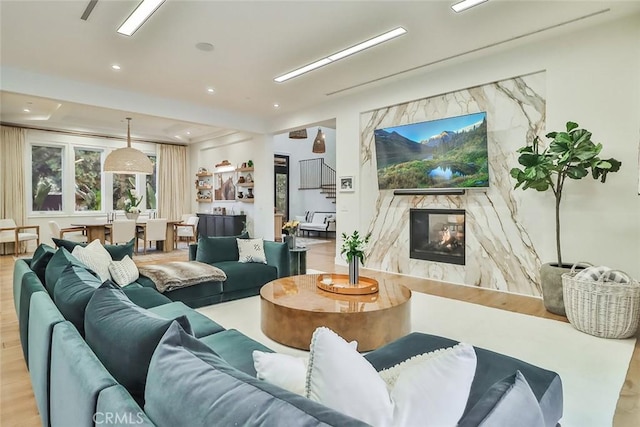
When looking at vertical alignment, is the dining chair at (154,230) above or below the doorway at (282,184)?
below

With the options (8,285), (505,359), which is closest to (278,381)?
(505,359)

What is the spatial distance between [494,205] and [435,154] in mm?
1111

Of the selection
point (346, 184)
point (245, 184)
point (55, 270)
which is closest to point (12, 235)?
point (245, 184)

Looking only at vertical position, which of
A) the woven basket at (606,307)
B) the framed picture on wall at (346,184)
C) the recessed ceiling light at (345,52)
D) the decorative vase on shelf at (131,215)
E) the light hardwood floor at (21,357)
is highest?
the recessed ceiling light at (345,52)

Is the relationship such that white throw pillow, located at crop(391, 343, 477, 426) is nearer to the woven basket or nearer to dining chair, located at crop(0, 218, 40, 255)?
the woven basket

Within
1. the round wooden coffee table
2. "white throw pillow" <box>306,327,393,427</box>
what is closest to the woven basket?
the round wooden coffee table

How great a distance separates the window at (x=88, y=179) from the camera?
895cm

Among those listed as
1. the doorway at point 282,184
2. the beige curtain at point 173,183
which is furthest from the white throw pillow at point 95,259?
the doorway at point 282,184

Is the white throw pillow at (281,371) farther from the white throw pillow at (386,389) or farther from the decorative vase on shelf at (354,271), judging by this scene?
the decorative vase on shelf at (354,271)

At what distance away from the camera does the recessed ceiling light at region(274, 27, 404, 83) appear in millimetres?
3990

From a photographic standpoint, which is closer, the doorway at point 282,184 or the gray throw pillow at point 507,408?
the gray throw pillow at point 507,408

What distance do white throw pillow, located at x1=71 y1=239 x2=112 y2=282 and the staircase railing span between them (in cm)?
922

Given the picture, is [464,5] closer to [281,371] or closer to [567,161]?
[567,161]

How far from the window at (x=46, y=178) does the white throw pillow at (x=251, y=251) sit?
23.0ft
